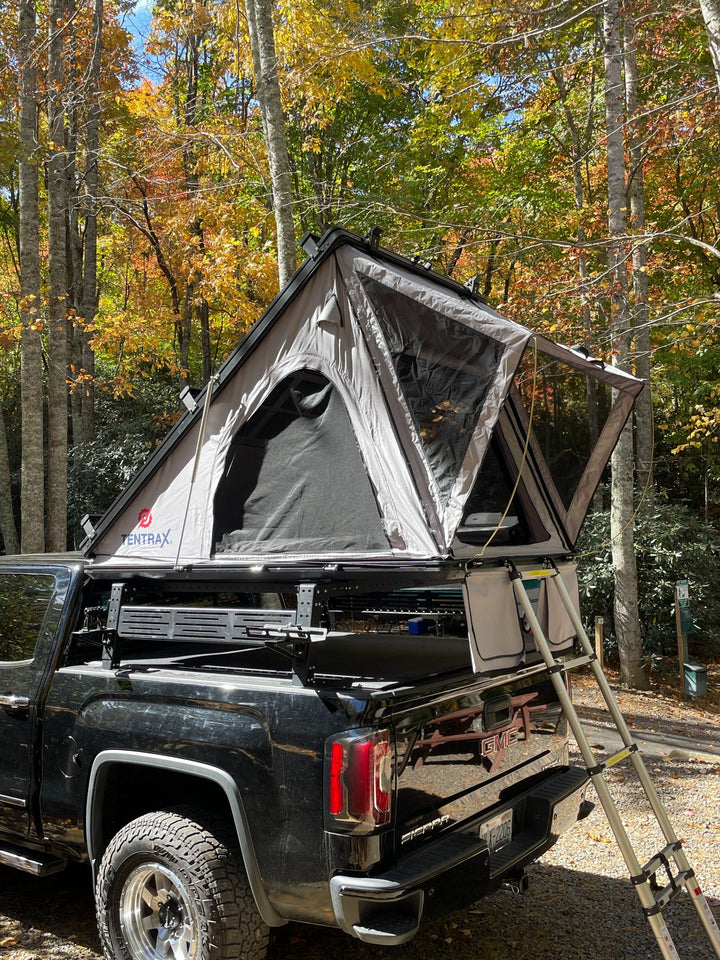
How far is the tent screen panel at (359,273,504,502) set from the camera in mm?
3730

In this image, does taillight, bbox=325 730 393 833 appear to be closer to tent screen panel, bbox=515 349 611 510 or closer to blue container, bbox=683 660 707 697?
tent screen panel, bbox=515 349 611 510

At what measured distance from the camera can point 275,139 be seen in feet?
25.2

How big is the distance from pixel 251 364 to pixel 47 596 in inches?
63.7

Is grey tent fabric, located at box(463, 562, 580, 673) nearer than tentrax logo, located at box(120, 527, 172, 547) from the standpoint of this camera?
Yes

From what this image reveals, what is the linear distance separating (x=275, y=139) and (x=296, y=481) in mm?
4806

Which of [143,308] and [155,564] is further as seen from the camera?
[143,308]

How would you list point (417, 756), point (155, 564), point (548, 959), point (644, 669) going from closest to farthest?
point (417, 756) < point (548, 959) < point (155, 564) < point (644, 669)

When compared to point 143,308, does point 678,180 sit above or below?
above

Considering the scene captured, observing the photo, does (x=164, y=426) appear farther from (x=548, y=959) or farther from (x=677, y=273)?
(x=548, y=959)

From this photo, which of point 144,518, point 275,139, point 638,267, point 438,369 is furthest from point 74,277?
point 438,369

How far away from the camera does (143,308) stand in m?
15.9

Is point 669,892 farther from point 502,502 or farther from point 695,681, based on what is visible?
point 695,681

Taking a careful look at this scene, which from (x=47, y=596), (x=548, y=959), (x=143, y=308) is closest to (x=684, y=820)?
(x=548, y=959)

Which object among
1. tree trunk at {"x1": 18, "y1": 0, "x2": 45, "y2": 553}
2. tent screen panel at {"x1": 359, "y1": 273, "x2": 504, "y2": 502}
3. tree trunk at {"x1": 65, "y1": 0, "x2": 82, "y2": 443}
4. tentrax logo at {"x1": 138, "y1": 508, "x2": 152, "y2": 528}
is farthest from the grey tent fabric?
tree trunk at {"x1": 65, "y1": 0, "x2": 82, "y2": 443}
